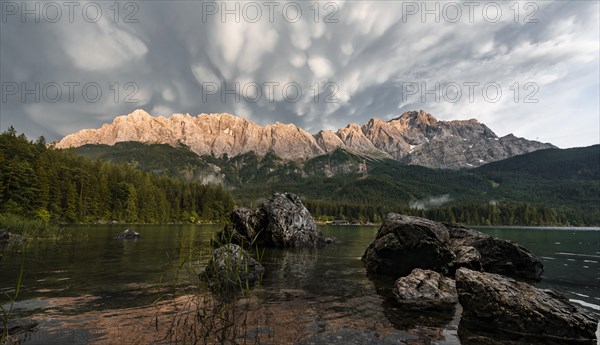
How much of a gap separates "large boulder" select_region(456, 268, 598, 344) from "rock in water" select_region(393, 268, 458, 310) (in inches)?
71.5

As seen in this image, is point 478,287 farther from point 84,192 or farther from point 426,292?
point 84,192

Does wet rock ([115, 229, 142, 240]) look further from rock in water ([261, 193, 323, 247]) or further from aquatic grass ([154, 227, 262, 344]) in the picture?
aquatic grass ([154, 227, 262, 344])

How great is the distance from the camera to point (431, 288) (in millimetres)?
15906

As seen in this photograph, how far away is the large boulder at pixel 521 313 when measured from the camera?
10.8 m

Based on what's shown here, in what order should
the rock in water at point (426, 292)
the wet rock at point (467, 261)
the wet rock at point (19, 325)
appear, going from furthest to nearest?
the wet rock at point (467, 261)
the rock in water at point (426, 292)
the wet rock at point (19, 325)

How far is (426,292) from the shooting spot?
15.6 metres

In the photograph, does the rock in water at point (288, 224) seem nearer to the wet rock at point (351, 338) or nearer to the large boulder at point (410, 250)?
the large boulder at point (410, 250)

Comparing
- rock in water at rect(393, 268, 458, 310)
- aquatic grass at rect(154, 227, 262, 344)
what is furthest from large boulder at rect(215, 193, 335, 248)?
aquatic grass at rect(154, 227, 262, 344)

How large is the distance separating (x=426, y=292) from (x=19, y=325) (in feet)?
54.3

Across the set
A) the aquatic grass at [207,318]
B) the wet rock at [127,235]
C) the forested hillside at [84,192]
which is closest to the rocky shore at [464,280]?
the aquatic grass at [207,318]

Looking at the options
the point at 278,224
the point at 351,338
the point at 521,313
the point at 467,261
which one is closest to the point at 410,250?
the point at 467,261

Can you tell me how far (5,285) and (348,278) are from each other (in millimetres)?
19564

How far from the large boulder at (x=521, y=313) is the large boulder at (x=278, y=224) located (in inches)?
1397

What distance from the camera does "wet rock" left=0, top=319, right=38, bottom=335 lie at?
9266mm
